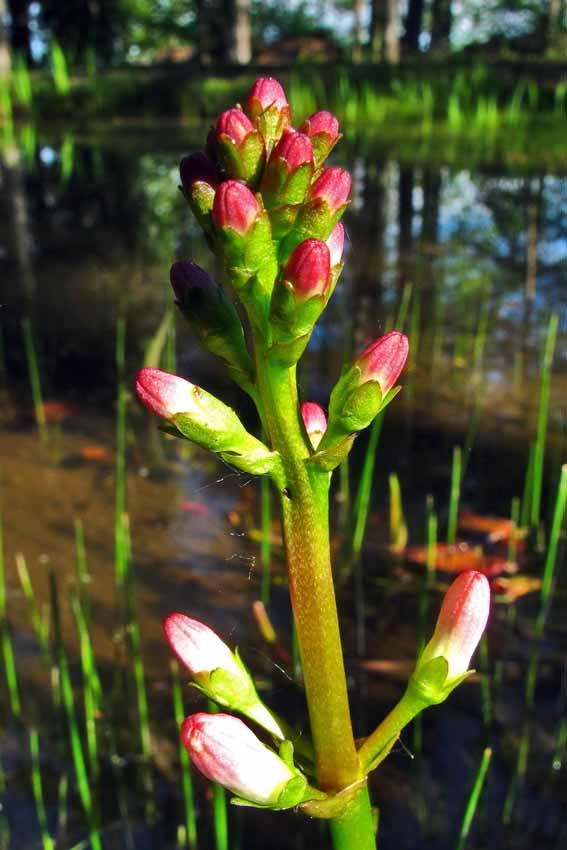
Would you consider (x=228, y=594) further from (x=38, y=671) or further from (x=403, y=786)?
(x=403, y=786)

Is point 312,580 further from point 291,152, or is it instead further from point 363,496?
point 363,496

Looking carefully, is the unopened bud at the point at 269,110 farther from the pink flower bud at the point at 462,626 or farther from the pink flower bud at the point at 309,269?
the pink flower bud at the point at 462,626

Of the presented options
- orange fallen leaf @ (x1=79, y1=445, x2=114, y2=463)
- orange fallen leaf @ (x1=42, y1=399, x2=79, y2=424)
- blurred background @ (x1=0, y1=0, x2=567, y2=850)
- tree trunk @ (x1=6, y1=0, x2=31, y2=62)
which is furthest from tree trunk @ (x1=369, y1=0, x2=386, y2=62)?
orange fallen leaf @ (x1=79, y1=445, x2=114, y2=463)

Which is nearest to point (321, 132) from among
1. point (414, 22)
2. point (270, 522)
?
point (270, 522)

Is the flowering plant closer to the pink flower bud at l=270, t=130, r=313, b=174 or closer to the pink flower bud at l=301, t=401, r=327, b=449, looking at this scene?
the pink flower bud at l=270, t=130, r=313, b=174

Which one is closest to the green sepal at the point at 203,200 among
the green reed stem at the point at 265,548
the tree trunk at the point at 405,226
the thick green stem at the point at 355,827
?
the thick green stem at the point at 355,827
